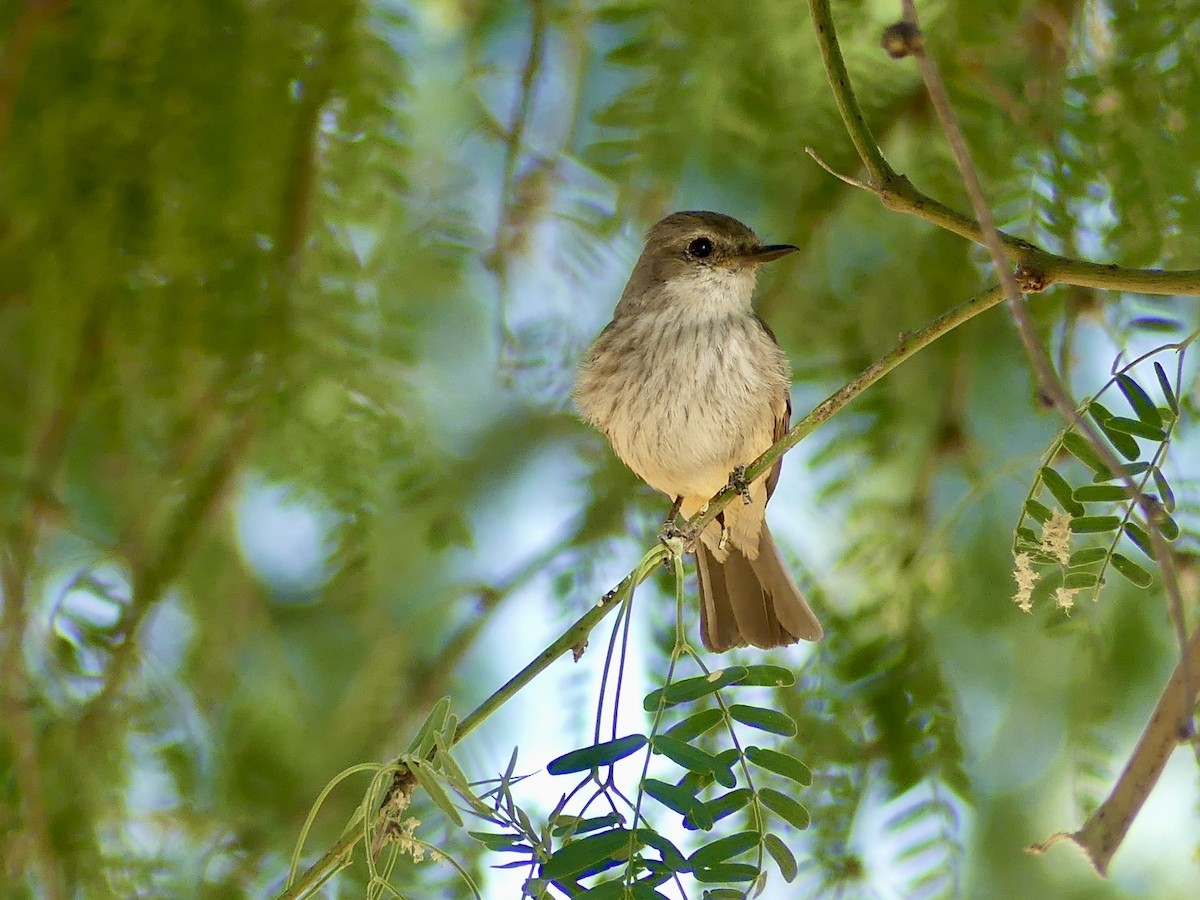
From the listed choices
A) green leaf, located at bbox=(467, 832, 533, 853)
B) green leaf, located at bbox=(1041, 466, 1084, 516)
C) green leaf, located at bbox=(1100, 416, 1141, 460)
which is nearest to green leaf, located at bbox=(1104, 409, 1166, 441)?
green leaf, located at bbox=(1100, 416, 1141, 460)

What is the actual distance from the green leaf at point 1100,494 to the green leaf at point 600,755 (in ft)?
2.27

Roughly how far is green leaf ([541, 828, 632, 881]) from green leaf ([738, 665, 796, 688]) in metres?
0.25

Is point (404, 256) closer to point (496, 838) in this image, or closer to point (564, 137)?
point (564, 137)

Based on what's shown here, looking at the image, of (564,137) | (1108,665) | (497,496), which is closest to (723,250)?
A: (564,137)

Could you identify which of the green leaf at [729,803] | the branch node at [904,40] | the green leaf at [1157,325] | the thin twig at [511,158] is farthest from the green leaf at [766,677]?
the thin twig at [511,158]

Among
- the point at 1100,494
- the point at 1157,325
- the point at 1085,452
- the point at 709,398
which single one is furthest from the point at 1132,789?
the point at 709,398

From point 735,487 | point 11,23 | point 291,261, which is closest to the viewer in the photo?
point 735,487

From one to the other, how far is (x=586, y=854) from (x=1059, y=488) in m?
0.79

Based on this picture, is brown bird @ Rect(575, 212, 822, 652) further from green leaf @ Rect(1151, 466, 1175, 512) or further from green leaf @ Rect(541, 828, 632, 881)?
green leaf @ Rect(541, 828, 632, 881)

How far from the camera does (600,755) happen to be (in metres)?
1.64

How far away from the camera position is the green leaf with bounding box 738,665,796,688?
167 centimetres

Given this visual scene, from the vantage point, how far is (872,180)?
1799 mm

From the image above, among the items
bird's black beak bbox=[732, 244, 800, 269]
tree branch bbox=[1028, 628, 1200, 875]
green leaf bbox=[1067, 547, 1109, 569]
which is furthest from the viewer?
bird's black beak bbox=[732, 244, 800, 269]

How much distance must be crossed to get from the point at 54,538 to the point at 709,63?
6.66 ft
